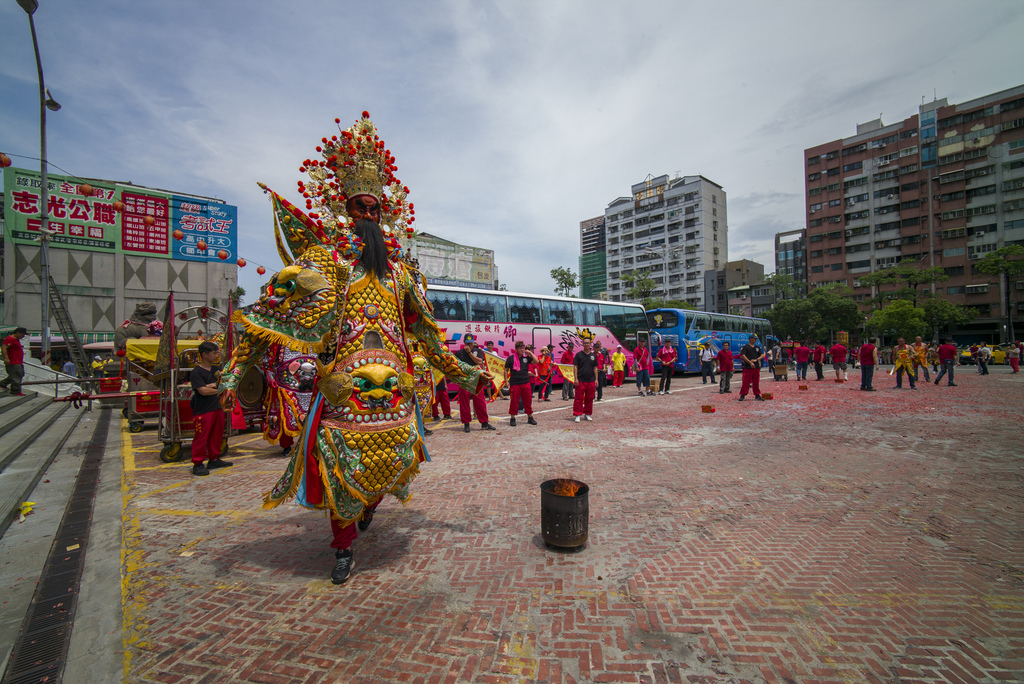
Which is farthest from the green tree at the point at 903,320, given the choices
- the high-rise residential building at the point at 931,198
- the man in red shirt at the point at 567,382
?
the man in red shirt at the point at 567,382

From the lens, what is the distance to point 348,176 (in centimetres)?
357

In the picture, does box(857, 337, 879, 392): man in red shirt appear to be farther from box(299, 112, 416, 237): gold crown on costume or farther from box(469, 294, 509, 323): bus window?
Answer: box(299, 112, 416, 237): gold crown on costume

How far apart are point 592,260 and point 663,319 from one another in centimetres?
9525

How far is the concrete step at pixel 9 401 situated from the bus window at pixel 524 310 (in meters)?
13.1

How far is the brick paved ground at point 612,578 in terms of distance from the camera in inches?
92.5

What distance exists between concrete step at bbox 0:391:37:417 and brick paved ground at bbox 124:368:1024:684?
13.6ft

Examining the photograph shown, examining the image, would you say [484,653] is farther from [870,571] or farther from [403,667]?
[870,571]

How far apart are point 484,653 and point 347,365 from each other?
6.65 ft

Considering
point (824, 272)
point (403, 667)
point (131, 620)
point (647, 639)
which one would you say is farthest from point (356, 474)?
point (824, 272)

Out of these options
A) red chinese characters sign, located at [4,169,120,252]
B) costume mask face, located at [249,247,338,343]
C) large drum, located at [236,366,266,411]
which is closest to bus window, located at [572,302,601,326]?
large drum, located at [236,366,266,411]

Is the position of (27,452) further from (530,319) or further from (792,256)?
(792,256)

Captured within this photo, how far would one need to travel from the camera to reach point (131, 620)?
9.11 ft

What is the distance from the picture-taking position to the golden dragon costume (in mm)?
2967

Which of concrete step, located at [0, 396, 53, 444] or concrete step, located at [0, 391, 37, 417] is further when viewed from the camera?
concrete step, located at [0, 391, 37, 417]
